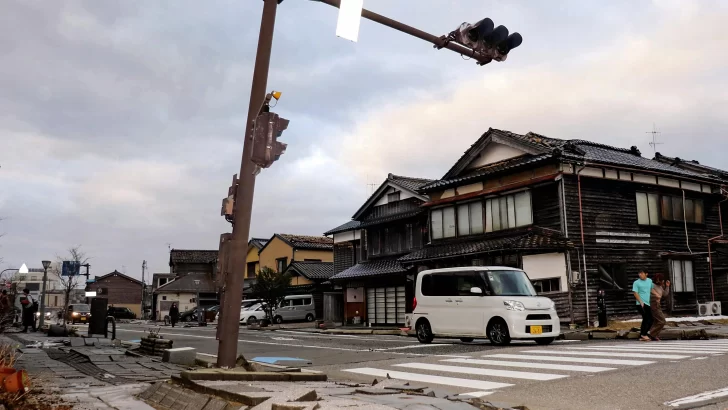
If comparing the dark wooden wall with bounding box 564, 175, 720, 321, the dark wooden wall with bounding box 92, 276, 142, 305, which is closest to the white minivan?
the dark wooden wall with bounding box 564, 175, 720, 321

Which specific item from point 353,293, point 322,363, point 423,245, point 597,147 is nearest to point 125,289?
point 353,293

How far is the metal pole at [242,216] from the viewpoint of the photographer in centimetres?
760

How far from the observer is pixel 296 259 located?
166 ft

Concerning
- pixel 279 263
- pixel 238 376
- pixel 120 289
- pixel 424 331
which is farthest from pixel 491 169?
pixel 120 289

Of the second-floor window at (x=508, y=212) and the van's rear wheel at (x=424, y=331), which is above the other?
the second-floor window at (x=508, y=212)

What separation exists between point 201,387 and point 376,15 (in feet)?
16.9

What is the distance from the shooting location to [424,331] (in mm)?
16297

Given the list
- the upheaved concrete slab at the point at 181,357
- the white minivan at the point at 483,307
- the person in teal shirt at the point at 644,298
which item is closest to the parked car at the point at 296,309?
the white minivan at the point at 483,307

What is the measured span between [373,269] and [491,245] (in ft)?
37.4

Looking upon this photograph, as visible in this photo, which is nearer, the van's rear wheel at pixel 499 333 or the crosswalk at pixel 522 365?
the crosswalk at pixel 522 365

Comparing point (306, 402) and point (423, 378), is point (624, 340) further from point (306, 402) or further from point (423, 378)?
point (306, 402)

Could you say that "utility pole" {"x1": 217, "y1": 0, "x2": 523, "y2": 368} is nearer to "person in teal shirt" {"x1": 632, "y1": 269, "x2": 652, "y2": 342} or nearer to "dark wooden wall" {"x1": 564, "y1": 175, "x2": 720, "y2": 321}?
"person in teal shirt" {"x1": 632, "y1": 269, "x2": 652, "y2": 342}

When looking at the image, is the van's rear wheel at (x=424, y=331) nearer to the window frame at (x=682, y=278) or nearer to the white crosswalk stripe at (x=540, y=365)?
the white crosswalk stripe at (x=540, y=365)

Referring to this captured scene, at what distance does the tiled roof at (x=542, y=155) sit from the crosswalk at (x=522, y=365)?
1264cm
